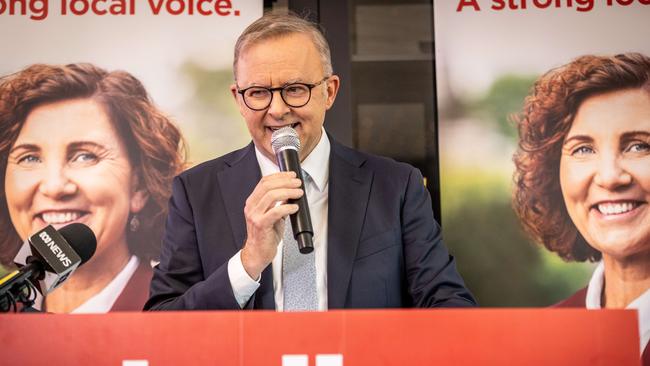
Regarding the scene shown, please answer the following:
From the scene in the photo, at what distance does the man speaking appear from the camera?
2.12m

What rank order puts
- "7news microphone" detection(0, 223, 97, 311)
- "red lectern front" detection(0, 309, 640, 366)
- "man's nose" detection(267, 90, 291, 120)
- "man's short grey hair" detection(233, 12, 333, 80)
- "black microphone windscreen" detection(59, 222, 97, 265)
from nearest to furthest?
"red lectern front" detection(0, 309, 640, 366) < "7news microphone" detection(0, 223, 97, 311) < "black microphone windscreen" detection(59, 222, 97, 265) < "man's nose" detection(267, 90, 291, 120) < "man's short grey hair" detection(233, 12, 333, 80)

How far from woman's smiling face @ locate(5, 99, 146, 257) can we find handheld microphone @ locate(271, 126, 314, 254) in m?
1.41

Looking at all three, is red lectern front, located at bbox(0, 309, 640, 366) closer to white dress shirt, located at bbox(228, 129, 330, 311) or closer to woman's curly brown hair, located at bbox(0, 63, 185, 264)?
white dress shirt, located at bbox(228, 129, 330, 311)

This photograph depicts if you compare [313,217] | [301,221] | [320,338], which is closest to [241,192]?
[313,217]

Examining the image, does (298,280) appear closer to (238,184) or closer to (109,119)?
(238,184)

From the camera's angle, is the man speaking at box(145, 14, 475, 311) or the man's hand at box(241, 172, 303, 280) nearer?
the man's hand at box(241, 172, 303, 280)

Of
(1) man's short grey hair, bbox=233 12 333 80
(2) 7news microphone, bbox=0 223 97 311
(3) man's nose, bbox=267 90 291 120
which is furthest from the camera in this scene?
(1) man's short grey hair, bbox=233 12 333 80

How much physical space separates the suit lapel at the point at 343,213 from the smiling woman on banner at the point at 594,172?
1.17 m

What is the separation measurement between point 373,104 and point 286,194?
1740 mm

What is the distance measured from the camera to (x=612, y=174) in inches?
125

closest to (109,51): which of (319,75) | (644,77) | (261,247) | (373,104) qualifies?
(373,104)

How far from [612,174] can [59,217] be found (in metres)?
2.26

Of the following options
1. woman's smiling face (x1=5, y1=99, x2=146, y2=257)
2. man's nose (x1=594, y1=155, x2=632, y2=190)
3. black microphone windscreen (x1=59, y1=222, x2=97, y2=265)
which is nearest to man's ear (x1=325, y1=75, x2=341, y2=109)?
black microphone windscreen (x1=59, y1=222, x2=97, y2=265)

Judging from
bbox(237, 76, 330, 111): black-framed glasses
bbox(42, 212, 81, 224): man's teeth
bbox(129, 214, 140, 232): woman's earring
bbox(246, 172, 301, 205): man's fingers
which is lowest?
bbox(129, 214, 140, 232): woman's earring
